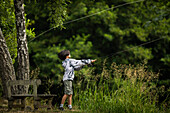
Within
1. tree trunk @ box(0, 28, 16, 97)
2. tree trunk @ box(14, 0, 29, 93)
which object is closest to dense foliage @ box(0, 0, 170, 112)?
tree trunk @ box(14, 0, 29, 93)

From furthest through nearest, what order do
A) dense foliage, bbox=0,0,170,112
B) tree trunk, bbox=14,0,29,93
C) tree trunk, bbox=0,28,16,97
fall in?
dense foliage, bbox=0,0,170,112 → tree trunk, bbox=14,0,29,93 → tree trunk, bbox=0,28,16,97

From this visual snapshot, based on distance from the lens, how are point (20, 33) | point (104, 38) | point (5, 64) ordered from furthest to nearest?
point (104, 38) → point (20, 33) → point (5, 64)

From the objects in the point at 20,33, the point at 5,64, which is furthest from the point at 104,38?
the point at 5,64

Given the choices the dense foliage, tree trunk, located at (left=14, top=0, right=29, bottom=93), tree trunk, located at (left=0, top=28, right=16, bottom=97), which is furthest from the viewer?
the dense foliage

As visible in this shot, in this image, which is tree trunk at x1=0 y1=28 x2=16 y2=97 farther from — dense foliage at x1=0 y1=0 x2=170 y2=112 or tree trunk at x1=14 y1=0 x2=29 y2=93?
dense foliage at x1=0 y1=0 x2=170 y2=112

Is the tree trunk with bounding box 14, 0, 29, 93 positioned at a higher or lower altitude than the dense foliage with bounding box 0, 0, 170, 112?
lower

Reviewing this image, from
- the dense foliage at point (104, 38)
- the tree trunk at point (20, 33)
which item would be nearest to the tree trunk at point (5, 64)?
the tree trunk at point (20, 33)

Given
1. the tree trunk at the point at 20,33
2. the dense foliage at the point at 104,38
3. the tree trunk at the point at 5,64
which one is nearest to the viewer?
the tree trunk at the point at 5,64

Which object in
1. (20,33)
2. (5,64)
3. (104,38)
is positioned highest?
(104,38)

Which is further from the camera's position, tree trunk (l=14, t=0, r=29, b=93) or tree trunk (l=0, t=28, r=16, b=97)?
tree trunk (l=14, t=0, r=29, b=93)

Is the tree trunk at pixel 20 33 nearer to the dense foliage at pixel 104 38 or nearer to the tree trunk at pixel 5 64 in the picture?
the tree trunk at pixel 5 64

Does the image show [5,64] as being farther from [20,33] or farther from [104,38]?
[104,38]

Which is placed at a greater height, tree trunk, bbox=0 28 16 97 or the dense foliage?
the dense foliage

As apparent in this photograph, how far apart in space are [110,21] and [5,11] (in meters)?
7.23
